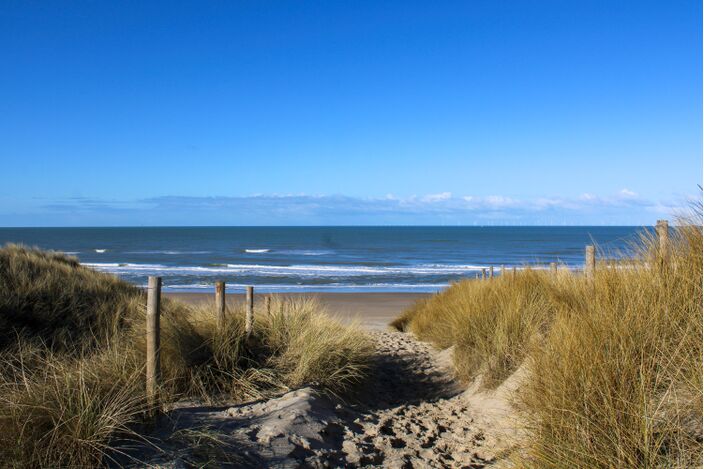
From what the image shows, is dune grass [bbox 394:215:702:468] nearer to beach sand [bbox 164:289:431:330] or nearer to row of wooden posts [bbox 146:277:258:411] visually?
row of wooden posts [bbox 146:277:258:411]

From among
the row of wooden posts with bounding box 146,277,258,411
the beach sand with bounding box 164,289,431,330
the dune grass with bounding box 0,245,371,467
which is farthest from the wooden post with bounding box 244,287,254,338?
the beach sand with bounding box 164,289,431,330

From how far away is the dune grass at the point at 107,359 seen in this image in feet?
12.8

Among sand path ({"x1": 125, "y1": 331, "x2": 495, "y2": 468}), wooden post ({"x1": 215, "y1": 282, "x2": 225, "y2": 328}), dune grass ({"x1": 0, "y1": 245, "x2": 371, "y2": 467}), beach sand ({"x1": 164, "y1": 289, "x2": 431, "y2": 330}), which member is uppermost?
wooden post ({"x1": 215, "y1": 282, "x2": 225, "y2": 328})

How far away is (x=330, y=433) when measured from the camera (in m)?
5.60

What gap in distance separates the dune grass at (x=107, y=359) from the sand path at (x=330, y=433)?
352mm

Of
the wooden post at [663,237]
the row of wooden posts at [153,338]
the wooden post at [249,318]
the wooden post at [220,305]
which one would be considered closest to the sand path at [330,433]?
the row of wooden posts at [153,338]

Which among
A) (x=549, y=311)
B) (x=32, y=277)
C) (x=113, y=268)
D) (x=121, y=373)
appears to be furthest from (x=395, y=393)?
(x=113, y=268)

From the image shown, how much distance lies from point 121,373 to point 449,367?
5.15 meters

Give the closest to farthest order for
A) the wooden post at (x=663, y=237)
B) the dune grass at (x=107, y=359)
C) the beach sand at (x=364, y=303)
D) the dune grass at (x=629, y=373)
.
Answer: the dune grass at (x=629, y=373), the dune grass at (x=107, y=359), the wooden post at (x=663, y=237), the beach sand at (x=364, y=303)

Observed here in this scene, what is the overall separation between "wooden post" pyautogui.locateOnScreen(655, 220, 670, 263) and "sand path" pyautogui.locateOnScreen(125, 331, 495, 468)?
248 cm

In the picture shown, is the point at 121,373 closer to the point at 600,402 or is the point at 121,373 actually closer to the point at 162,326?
the point at 162,326

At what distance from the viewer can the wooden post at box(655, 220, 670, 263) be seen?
17.6ft

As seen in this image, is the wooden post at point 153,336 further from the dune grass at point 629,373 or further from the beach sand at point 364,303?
the beach sand at point 364,303

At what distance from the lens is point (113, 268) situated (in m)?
36.5
